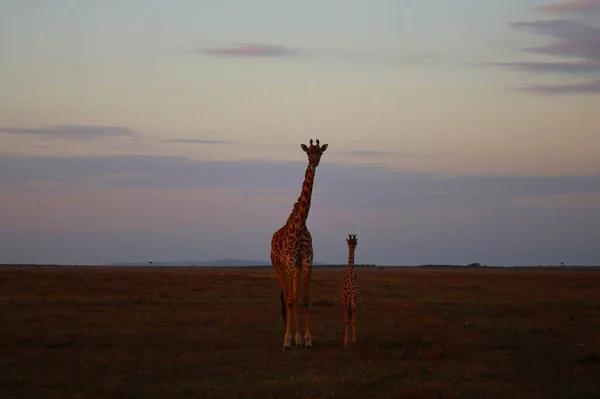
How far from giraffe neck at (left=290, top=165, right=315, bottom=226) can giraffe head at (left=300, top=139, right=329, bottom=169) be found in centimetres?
15

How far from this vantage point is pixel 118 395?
1376cm

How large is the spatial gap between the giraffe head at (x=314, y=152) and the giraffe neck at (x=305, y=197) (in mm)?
154

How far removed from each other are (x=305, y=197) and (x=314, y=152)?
1.10 m

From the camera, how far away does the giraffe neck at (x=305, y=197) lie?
69.1ft

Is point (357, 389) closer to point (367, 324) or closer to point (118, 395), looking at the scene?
point (118, 395)

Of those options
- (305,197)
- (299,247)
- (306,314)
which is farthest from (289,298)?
(305,197)

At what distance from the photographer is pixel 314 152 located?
20781 mm

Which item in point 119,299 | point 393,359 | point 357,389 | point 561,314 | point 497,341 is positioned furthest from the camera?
point 119,299

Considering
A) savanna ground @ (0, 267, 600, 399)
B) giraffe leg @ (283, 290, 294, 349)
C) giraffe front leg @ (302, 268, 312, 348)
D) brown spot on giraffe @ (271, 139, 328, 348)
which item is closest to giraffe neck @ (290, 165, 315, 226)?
brown spot on giraffe @ (271, 139, 328, 348)

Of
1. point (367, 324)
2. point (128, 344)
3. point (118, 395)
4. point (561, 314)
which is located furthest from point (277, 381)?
point (561, 314)

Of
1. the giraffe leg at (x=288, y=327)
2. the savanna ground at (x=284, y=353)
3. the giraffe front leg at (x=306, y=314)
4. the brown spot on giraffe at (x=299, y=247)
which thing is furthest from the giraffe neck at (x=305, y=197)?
the savanna ground at (x=284, y=353)

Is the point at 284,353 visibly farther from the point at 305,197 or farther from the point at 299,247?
the point at 305,197

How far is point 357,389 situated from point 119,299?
83.7ft

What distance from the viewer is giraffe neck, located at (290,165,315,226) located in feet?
69.1
